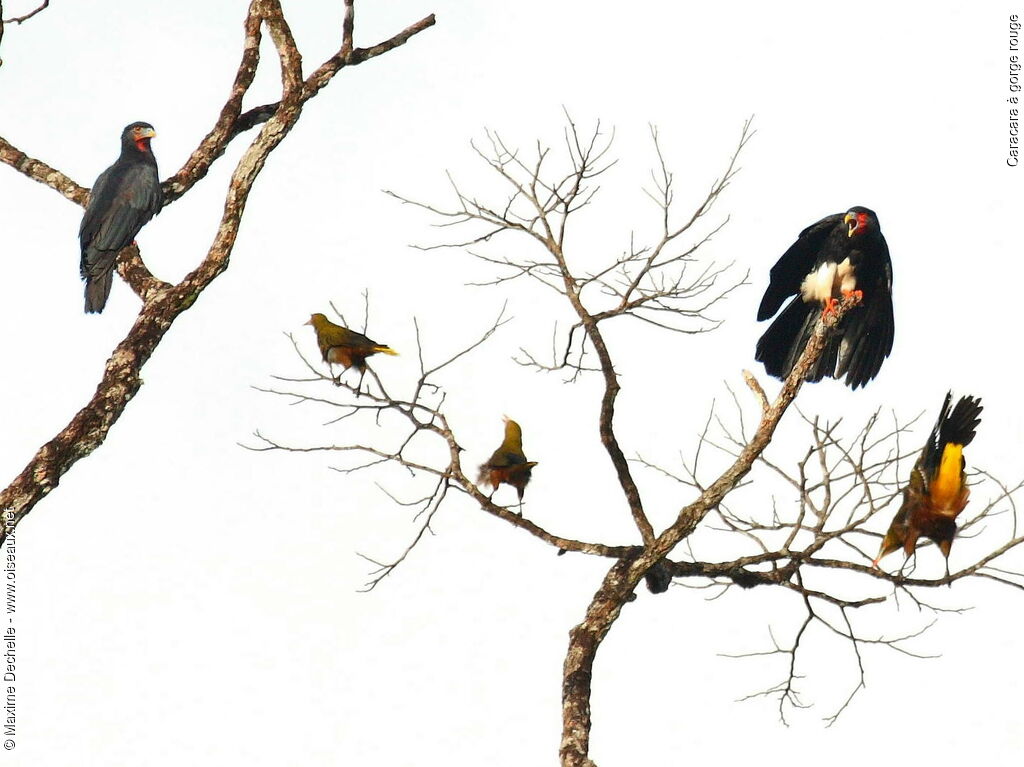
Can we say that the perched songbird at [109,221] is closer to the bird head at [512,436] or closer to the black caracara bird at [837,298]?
the bird head at [512,436]

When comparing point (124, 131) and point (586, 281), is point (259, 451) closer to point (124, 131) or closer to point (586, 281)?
point (586, 281)

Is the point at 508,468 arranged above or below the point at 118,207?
below

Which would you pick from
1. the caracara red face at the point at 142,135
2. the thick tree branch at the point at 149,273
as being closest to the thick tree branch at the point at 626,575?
the thick tree branch at the point at 149,273

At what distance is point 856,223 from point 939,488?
200 cm

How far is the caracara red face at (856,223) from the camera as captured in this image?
761cm

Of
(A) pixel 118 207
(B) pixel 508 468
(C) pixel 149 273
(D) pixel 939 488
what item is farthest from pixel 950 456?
(A) pixel 118 207

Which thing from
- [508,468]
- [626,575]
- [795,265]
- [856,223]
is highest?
[856,223]

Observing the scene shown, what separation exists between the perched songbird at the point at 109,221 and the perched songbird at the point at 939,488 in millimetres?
4398

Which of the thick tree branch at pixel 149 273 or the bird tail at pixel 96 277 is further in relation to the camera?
the bird tail at pixel 96 277

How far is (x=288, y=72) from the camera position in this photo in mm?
7621

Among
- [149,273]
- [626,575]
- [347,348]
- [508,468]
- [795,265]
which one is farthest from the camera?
[795,265]

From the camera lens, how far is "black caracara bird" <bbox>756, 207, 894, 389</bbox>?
7.46 meters

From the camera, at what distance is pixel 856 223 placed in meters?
7.63

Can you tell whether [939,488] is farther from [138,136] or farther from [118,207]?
[138,136]
